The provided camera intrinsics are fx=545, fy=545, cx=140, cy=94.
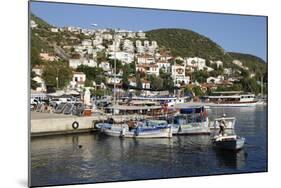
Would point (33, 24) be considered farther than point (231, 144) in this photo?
No

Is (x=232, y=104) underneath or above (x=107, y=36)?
underneath

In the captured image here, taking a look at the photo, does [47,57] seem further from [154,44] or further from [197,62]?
[197,62]

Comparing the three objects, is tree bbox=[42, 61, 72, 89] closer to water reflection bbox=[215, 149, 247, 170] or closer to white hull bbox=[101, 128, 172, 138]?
white hull bbox=[101, 128, 172, 138]

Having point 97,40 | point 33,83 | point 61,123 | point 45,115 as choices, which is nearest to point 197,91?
point 97,40

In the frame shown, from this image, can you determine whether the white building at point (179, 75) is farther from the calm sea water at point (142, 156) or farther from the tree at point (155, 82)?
the calm sea water at point (142, 156)

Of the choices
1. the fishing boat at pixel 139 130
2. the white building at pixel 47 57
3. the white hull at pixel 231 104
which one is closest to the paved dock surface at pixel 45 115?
the fishing boat at pixel 139 130

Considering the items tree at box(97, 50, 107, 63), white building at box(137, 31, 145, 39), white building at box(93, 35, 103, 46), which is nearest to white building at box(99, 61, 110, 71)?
tree at box(97, 50, 107, 63)

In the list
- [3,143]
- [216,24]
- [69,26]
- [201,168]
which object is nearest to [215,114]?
[201,168]
